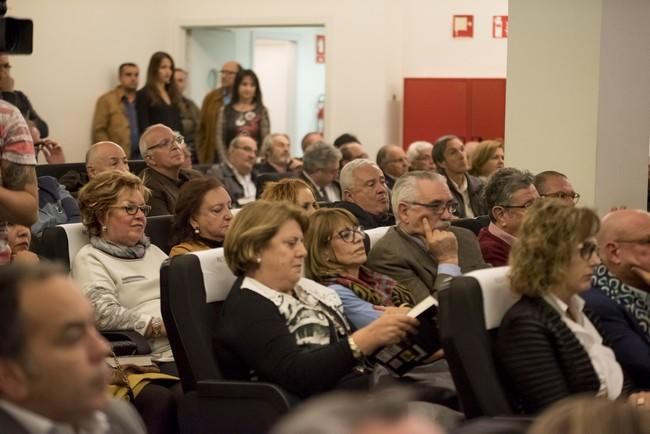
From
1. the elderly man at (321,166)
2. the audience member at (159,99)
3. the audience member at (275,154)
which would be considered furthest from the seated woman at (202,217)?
the audience member at (159,99)

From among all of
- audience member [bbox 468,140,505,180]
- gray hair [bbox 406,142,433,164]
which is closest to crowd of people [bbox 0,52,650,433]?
audience member [bbox 468,140,505,180]

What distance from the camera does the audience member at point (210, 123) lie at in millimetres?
10500

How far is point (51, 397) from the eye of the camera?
73.2 inches

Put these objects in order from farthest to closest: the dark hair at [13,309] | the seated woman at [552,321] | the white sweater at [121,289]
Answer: the white sweater at [121,289] → the seated woman at [552,321] → the dark hair at [13,309]

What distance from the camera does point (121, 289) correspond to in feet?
14.2

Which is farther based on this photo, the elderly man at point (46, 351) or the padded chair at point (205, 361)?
the padded chair at point (205, 361)

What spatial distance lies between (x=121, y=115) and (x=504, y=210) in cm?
581

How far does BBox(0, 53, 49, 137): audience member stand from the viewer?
7.63 m

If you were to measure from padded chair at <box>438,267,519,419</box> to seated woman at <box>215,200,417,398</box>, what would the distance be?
0.16 metres

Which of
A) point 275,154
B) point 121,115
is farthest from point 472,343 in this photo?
point 121,115

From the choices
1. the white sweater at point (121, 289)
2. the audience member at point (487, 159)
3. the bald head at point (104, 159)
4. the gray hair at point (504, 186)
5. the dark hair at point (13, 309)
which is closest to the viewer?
the dark hair at point (13, 309)

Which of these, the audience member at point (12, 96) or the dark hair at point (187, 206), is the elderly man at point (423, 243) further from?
the audience member at point (12, 96)

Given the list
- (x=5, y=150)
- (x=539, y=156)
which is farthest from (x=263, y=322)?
(x=539, y=156)

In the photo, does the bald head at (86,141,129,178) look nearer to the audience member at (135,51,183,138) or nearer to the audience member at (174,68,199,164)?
the audience member at (135,51,183,138)
